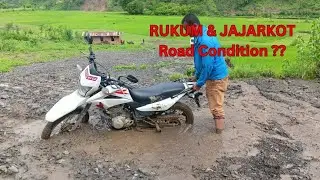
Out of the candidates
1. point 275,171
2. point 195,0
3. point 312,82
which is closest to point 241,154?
point 275,171

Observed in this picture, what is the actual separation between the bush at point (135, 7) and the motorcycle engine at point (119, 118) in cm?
4887

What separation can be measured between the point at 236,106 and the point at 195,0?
157 feet

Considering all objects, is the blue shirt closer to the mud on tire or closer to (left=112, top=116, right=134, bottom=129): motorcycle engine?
the mud on tire

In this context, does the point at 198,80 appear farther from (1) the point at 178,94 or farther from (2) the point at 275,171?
(2) the point at 275,171

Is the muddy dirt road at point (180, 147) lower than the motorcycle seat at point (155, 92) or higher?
lower

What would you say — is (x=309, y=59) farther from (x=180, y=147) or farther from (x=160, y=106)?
(x=180, y=147)

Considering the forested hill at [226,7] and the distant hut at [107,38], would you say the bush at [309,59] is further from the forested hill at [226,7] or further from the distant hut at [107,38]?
the forested hill at [226,7]

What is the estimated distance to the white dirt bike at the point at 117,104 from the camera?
5.75m

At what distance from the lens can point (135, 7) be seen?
5362 cm

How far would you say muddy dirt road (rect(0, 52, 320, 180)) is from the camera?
501cm

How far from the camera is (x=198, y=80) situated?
5.86 m

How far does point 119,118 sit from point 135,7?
49049mm

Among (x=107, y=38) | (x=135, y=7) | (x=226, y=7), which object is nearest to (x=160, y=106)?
(x=107, y=38)
